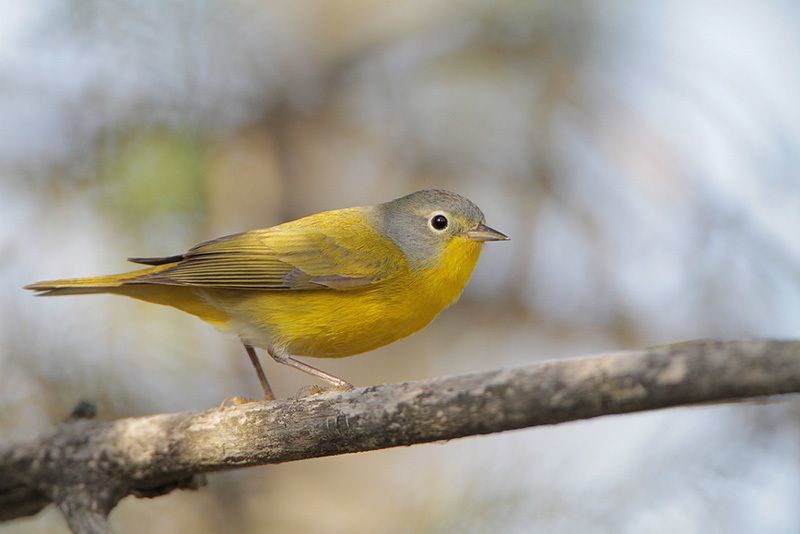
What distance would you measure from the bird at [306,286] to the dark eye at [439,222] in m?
0.08

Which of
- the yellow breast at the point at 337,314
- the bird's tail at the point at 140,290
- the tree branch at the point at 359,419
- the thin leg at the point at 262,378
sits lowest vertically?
the tree branch at the point at 359,419

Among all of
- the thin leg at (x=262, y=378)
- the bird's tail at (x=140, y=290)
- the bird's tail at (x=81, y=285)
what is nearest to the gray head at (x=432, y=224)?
the thin leg at (x=262, y=378)

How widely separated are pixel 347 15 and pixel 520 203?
2.07m

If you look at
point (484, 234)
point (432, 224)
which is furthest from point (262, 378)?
point (484, 234)

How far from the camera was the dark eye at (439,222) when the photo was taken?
4.75 metres

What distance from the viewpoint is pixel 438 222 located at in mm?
4770

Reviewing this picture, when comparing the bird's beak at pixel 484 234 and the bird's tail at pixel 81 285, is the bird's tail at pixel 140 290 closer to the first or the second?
the bird's tail at pixel 81 285

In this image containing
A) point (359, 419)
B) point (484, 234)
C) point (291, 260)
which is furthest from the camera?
point (484, 234)

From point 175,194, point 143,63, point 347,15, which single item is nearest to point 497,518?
point 175,194

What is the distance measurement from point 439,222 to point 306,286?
0.92 meters

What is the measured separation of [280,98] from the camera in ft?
21.8

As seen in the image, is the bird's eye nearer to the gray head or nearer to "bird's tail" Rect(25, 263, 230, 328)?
the gray head

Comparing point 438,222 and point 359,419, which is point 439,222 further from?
point 359,419

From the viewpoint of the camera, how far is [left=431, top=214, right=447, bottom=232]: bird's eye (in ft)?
15.6
